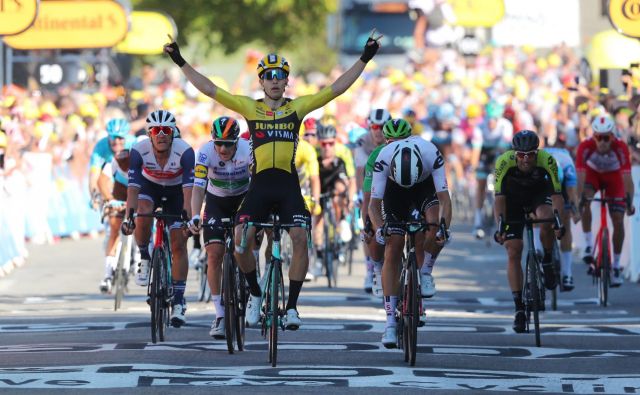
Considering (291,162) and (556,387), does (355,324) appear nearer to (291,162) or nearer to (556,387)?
(291,162)

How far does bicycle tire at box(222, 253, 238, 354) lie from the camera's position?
600 inches

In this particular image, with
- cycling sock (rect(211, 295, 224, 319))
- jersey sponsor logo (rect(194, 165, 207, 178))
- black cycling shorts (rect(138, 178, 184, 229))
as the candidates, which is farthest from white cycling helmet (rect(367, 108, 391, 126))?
cycling sock (rect(211, 295, 224, 319))

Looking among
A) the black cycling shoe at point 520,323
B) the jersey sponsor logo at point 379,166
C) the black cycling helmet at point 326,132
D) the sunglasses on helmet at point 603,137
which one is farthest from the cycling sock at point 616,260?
the jersey sponsor logo at point 379,166

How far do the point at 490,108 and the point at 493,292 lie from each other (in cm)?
961

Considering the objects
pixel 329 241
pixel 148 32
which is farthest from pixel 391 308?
pixel 148 32

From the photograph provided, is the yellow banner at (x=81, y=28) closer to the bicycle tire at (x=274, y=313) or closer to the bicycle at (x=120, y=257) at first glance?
the bicycle at (x=120, y=257)

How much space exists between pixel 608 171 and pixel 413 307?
685cm

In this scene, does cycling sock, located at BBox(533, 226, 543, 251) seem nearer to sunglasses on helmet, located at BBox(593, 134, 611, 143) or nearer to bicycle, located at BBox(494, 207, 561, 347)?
bicycle, located at BBox(494, 207, 561, 347)

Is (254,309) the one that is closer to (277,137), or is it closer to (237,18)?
(277,137)

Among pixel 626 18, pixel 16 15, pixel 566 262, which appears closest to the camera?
pixel 566 262

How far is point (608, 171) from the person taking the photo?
21.0 metres

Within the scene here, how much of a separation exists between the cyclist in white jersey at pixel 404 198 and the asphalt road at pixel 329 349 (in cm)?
54

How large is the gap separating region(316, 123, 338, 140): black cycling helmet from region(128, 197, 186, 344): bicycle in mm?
6820

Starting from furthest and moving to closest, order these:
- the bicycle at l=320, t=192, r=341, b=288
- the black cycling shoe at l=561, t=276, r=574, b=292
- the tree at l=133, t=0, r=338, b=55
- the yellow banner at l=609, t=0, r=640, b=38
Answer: the tree at l=133, t=0, r=338, b=55
the bicycle at l=320, t=192, r=341, b=288
the yellow banner at l=609, t=0, r=640, b=38
the black cycling shoe at l=561, t=276, r=574, b=292
